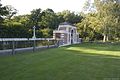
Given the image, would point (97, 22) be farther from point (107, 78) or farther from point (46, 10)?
point (107, 78)

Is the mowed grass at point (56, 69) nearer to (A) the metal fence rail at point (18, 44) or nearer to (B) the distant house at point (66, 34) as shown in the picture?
(A) the metal fence rail at point (18, 44)

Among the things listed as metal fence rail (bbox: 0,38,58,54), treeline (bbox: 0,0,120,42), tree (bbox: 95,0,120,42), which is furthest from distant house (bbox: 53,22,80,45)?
metal fence rail (bbox: 0,38,58,54)

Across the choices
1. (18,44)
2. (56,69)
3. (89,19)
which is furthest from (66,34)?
(56,69)

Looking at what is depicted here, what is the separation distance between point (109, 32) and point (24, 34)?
78.5 feet

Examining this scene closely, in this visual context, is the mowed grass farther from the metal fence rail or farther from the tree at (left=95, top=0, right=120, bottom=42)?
the tree at (left=95, top=0, right=120, bottom=42)

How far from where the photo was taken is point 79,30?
7838 cm

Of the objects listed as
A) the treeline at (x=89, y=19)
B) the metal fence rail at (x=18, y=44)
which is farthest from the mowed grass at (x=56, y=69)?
the treeline at (x=89, y=19)

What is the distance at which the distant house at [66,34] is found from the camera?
54.5m

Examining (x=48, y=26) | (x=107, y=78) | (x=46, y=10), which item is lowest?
(x=107, y=78)

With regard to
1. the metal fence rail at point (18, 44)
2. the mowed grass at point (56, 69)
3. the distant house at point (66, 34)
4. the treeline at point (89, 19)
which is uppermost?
the treeline at point (89, 19)

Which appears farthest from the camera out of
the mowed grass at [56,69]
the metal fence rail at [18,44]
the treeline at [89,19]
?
the treeline at [89,19]

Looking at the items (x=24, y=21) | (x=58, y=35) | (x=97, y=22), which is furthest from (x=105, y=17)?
(x=24, y=21)

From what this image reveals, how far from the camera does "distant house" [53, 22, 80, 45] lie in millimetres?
54531

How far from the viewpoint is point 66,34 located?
191 feet
